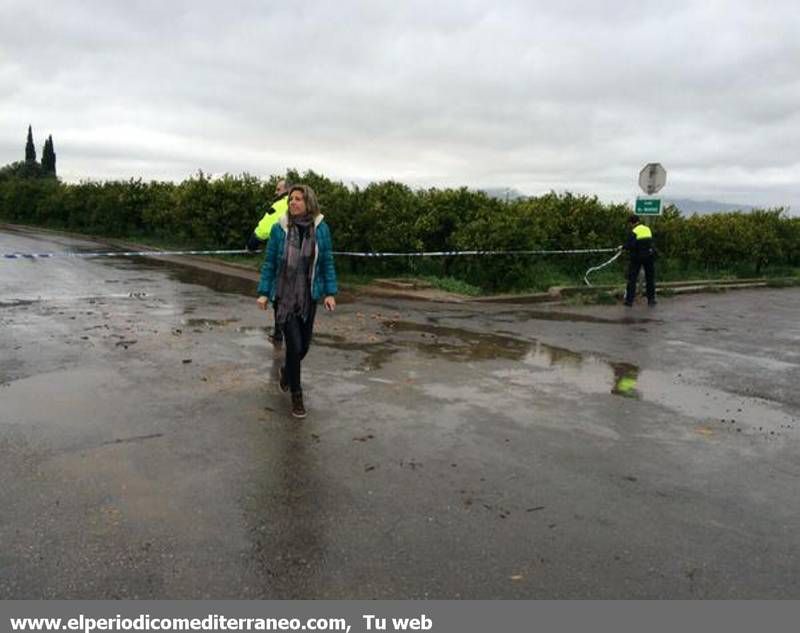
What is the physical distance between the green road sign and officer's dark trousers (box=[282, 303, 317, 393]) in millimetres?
11775

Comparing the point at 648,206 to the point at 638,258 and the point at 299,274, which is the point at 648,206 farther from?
the point at 299,274

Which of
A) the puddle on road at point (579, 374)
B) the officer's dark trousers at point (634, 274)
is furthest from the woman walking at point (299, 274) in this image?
the officer's dark trousers at point (634, 274)

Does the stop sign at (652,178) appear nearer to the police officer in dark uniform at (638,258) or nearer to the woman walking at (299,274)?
the police officer in dark uniform at (638,258)

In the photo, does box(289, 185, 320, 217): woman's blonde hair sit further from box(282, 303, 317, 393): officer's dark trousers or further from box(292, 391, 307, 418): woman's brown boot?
box(292, 391, 307, 418): woman's brown boot

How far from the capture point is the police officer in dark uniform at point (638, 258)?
14.3 metres

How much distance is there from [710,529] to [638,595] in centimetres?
95

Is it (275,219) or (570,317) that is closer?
(275,219)

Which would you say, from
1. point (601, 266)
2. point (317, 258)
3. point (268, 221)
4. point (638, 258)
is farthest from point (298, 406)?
point (601, 266)

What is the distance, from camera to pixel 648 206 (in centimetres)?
1612

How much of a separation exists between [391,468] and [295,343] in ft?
5.60

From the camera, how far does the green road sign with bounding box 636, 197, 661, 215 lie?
52.6 ft

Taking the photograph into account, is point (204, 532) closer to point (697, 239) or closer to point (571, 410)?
point (571, 410)

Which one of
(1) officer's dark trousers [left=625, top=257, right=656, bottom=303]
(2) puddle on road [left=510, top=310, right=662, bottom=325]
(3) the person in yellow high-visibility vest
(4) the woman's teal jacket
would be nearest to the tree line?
(1) officer's dark trousers [left=625, top=257, right=656, bottom=303]

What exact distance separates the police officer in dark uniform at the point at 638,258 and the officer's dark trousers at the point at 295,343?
31.1 ft
